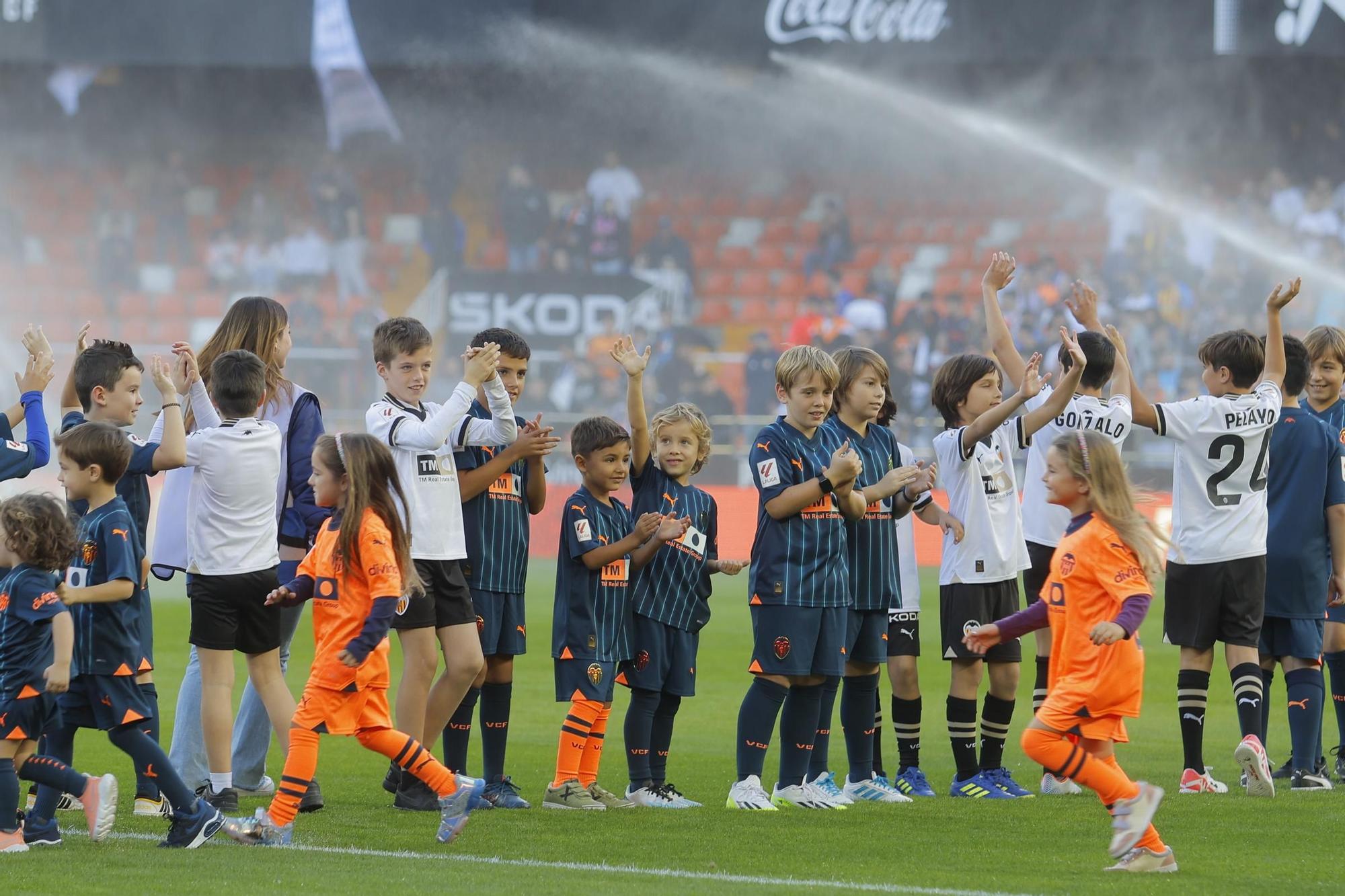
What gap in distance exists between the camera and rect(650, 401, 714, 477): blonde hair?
6371 millimetres

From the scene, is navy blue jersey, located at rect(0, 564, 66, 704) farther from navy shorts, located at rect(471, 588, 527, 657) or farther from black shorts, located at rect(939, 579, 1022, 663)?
black shorts, located at rect(939, 579, 1022, 663)

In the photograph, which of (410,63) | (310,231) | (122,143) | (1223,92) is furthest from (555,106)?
(1223,92)

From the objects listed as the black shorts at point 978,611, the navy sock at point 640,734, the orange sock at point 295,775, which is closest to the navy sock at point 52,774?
the orange sock at point 295,775

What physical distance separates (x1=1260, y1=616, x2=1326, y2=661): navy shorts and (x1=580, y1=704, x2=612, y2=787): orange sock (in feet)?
8.86

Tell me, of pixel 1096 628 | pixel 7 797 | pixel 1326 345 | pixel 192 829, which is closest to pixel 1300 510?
pixel 1326 345

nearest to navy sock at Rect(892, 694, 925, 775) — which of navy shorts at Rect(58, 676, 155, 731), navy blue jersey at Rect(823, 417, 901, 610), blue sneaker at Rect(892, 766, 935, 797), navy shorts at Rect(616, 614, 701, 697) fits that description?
blue sneaker at Rect(892, 766, 935, 797)

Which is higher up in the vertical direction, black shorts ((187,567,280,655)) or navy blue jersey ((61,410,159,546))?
navy blue jersey ((61,410,159,546))

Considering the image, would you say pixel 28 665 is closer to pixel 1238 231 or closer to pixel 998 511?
pixel 998 511

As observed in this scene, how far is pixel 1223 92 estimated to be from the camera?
25703mm

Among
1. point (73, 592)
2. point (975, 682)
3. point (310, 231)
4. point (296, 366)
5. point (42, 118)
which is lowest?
point (975, 682)

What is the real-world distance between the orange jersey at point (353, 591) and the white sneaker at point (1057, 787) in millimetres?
2894

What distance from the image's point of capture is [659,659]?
6.34 m

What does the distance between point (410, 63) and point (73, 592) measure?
72.2 feet

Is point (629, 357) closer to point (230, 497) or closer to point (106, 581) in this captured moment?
point (230, 497)
